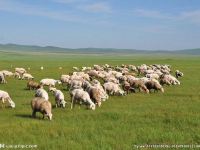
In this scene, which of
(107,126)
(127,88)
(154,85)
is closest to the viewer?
(107,126)

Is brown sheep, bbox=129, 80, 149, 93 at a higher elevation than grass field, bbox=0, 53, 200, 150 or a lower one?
higher

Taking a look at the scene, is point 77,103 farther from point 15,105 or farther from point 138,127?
point 138,127

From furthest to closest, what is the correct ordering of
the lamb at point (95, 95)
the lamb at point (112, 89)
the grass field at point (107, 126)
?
the lamb at point (112, 89)
the lamb at point (95, 95)
the grass field at point (107, 126)

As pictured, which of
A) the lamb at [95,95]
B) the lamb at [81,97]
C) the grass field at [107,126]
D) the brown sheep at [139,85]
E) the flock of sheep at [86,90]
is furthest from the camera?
the brown sheep at [139,85]

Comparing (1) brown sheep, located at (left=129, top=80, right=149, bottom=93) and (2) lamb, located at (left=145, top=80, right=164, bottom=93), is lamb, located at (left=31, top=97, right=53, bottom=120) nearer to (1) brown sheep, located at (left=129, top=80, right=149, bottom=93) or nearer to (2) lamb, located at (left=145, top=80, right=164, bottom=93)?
(1) brown sheep, located at (left=129, top=80, right=149, bottom=93)

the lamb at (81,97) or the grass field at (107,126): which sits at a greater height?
the lamb at (81,97)

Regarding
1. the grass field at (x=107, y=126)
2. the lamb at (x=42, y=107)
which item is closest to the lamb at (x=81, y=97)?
the grass field at (x=107, y=126)

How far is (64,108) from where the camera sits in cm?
2117

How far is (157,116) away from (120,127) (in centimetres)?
292

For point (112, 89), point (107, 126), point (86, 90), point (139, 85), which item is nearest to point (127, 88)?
point (139, 85)

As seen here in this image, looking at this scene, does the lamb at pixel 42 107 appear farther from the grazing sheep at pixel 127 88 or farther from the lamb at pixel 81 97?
the grazing sheep at pixel 127 88

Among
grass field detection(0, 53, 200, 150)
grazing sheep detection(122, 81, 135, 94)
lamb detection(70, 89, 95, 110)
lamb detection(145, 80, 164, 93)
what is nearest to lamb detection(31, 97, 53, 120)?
grass field detection(0, 53, 200, 150)

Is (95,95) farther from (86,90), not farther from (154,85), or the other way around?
(154,85)

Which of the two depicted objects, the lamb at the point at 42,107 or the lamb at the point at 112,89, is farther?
the lamb at the point at 112,89
